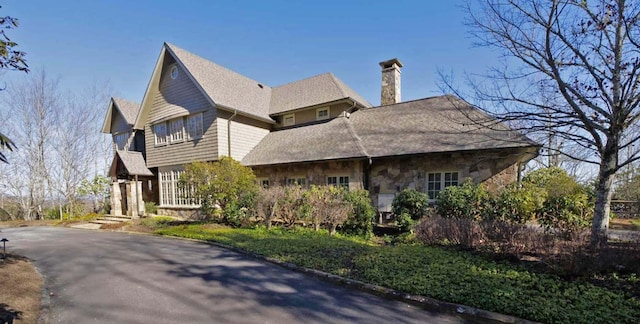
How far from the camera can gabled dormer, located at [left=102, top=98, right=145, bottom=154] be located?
66.5ft

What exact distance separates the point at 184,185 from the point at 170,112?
638cm

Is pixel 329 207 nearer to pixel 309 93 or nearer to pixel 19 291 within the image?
pixel 19 291

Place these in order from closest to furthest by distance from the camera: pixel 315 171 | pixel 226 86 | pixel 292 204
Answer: pixel 292 204, pixel 315 171, pixel 226 86

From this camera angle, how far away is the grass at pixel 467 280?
12.6ft

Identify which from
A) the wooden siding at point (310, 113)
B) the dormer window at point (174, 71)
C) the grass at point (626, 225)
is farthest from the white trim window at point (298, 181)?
the grass at point (626, 225)

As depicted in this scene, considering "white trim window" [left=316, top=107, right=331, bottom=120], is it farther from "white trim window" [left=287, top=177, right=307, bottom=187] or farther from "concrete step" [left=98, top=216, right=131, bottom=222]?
"concrete step" [left=98, top=216, right=131, bottom=222]

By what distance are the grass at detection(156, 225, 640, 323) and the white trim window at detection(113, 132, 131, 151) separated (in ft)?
58.6

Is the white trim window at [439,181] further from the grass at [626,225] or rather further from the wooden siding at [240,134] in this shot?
the wooden siding at [240,134]

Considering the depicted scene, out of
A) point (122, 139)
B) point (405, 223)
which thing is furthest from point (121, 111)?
point (405, 223)

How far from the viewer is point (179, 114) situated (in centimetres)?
1653

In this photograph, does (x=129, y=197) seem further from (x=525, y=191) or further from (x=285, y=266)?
(x=525, y=191)

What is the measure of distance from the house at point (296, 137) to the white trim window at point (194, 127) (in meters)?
0.06

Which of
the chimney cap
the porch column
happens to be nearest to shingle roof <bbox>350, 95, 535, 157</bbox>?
the chimney cap

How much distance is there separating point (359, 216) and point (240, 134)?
9155 mm
